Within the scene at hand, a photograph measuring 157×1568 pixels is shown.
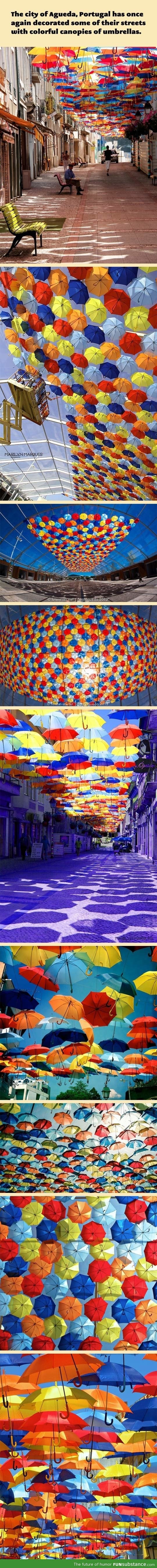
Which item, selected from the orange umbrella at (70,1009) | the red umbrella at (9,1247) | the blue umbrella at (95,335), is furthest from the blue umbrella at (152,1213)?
the blue umbrella at (95,335)

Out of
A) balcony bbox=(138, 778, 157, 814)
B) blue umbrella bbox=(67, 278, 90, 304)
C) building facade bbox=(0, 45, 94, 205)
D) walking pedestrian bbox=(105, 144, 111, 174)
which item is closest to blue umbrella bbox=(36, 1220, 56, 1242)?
balcony bbox=(138, 778, 157, 814)

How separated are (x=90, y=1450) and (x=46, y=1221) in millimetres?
887

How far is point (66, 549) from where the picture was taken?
18.0 ft

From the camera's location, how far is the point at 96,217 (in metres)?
5.12

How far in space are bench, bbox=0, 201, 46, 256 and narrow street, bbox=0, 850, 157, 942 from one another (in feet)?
7.84

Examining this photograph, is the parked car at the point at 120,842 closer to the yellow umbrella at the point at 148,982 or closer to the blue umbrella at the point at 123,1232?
the yellow umbrella at the point at 148,982

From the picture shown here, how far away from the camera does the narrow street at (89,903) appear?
5.37 meters

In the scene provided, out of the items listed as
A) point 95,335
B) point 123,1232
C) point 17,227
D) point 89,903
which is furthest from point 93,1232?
point 17,227

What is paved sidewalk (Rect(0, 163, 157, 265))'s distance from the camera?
199 inches

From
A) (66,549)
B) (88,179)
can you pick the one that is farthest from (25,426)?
(88,179)

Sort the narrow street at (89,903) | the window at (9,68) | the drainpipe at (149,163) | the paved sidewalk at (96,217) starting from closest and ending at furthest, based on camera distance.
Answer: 1. the window at (9,68)
2. the paved sidewalk at (96,217)
3. the drainpipe at (149,163)
4. the narrow street at (89,903)

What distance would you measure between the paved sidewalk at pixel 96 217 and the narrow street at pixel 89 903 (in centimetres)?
232

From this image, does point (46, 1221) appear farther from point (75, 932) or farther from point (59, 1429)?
point (75, 932)

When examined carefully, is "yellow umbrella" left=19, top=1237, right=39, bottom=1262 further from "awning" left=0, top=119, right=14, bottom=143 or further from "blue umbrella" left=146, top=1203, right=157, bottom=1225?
"awning" left=0, top=119, right=14, bottom=143
